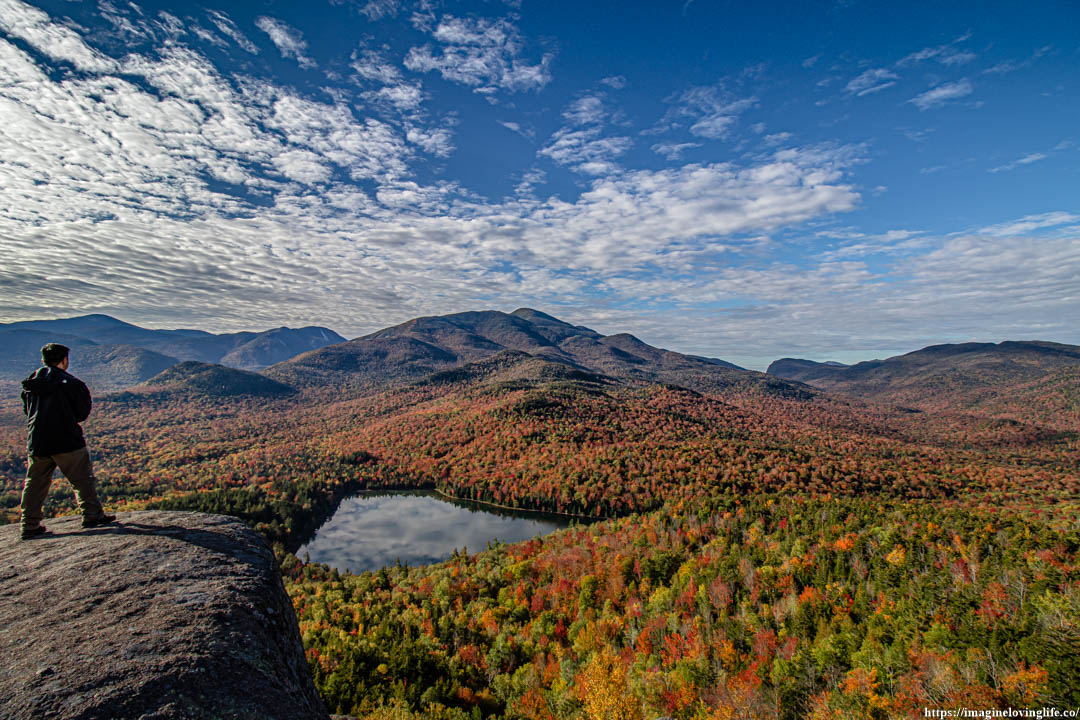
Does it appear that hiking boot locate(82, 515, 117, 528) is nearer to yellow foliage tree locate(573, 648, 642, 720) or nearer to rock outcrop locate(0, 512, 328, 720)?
rock outcrop locate(0, 512, 328, 720)

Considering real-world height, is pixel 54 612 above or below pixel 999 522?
above

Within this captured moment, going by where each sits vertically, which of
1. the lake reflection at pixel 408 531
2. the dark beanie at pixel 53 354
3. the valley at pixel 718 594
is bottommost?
the lake reflection at pixel 408 531

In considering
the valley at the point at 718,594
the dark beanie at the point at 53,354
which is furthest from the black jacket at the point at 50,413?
the valley at the point at 718,594

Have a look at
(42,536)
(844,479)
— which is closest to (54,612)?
(42,536)

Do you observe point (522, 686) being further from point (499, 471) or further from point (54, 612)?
point (499, 471)

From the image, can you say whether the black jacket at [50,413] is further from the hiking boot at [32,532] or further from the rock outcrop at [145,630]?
the rock outcrop at [145,630]

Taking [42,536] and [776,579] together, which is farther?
[776,579]

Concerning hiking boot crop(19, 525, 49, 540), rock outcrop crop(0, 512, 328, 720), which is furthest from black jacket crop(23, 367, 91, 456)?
rock outcrop crop(0, 512, 328, 720)
